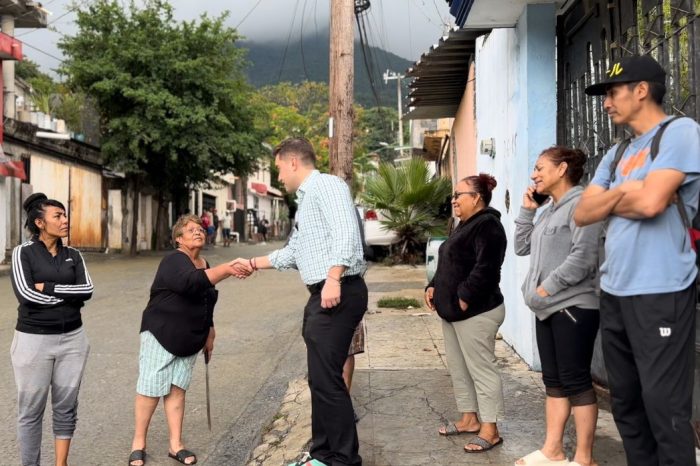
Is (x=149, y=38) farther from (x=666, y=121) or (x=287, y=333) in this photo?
(x=666, y=121)

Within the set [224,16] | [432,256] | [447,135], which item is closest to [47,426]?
[432,256]

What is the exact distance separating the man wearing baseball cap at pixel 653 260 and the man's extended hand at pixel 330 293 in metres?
1.34

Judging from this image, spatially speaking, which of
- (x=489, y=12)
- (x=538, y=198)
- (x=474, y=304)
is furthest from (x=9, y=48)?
(x=538, y=198)

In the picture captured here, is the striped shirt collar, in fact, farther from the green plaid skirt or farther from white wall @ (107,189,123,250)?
white wall @ (107,189,123,250)

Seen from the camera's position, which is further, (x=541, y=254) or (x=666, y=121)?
(x=541, y=254)

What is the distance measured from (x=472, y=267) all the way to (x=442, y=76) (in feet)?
28.0

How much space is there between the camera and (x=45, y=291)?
3977mm

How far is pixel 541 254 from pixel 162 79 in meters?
22.5

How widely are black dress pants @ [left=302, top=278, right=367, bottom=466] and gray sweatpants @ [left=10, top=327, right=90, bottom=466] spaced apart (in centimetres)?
148

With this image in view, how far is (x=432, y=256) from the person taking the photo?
12.0 metres

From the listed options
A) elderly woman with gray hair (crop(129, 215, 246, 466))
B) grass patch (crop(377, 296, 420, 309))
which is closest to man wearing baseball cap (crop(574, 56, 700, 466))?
elderly woman with gray hair (crop(129, 215, 246, 466))

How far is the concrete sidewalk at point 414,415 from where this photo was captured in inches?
163

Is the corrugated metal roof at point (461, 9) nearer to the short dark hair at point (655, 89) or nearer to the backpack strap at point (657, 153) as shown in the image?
the short dark hair at point (655, 89)

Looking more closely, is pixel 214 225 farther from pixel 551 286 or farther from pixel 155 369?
pixel 551 286
